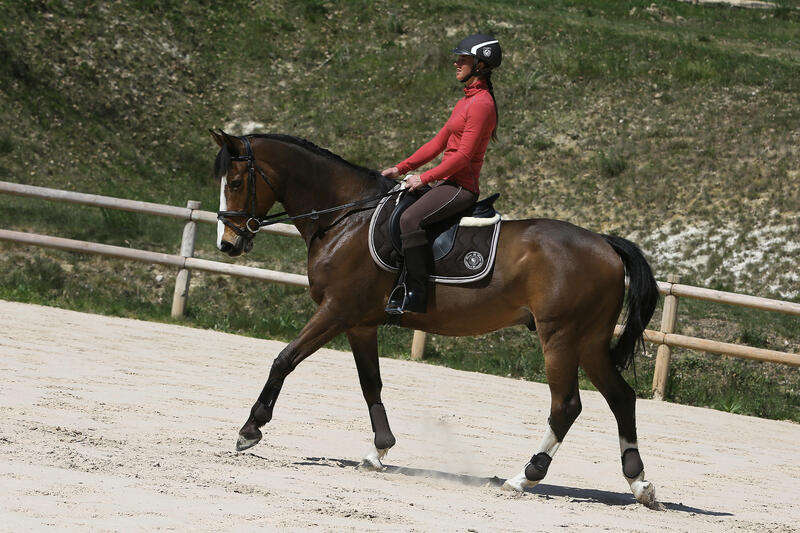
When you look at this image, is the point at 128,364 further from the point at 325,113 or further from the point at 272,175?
the point at 325,113

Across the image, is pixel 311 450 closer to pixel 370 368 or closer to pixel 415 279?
pixel 370 368

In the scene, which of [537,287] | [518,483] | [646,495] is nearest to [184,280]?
[537,287]

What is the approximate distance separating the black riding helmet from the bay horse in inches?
41.4

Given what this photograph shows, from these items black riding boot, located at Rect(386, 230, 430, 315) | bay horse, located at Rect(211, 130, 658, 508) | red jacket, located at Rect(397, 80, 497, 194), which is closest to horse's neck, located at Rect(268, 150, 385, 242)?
bay horse, located at Rect(211, 130, 658, 508)

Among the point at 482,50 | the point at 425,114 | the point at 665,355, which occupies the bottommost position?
the point at 665,355

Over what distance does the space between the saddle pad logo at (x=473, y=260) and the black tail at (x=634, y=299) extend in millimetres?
844

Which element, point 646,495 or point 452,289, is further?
point 452,289

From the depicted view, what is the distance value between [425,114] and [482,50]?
20.2 metres

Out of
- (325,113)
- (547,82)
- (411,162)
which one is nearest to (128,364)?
(411,162)

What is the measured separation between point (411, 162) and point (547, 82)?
21.3m

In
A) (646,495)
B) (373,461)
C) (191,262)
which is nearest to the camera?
(646,495)

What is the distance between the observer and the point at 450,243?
22.2 ft

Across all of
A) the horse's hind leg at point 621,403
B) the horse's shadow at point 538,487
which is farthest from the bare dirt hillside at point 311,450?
the horse's hind leg at point 621,403

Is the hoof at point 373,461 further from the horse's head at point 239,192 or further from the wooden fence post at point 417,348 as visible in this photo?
the wooden fence post at point 417,348
